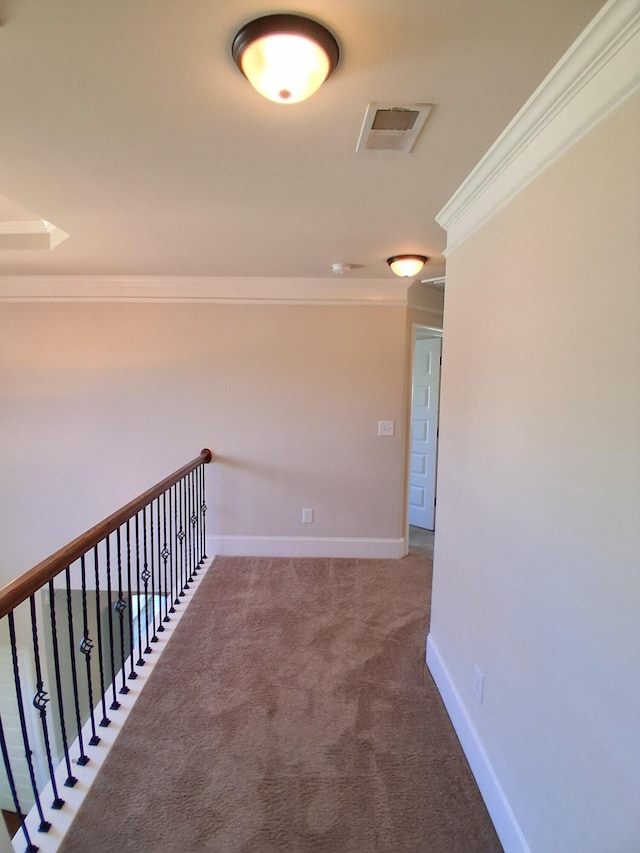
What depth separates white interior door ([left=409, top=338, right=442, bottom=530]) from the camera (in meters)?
4.42

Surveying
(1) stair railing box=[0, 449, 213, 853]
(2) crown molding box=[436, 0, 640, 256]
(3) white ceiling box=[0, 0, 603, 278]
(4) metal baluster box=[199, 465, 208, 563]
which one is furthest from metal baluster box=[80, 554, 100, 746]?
(2) crown molding box=[436, 0, 640, 256]

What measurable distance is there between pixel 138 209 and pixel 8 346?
237 centimetres

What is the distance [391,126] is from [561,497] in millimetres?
1214

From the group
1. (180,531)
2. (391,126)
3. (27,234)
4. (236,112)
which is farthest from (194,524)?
(391,126)

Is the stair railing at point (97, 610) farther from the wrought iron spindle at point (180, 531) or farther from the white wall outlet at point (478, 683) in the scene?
the white wall outlet at point (478, 683)

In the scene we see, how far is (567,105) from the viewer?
3.68ft

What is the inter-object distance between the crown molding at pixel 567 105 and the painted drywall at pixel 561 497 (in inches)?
2.0

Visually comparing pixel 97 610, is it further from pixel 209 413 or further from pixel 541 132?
pixel 541 132

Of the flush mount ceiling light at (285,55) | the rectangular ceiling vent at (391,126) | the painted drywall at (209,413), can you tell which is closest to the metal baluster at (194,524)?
the painted drywall at (209,413)

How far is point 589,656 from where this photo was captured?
102 cm

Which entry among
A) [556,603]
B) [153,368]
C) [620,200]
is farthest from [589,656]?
[153,368]

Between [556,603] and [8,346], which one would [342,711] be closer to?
[556,603]

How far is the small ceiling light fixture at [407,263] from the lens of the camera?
2.71 meters

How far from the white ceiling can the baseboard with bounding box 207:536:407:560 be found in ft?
8.03
